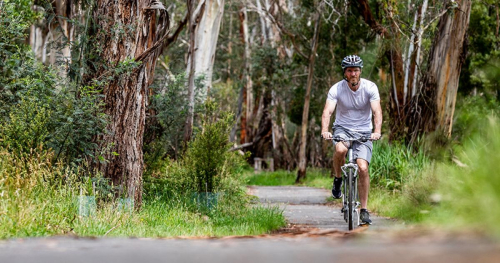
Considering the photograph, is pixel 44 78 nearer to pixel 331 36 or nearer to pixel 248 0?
pixel 331 36

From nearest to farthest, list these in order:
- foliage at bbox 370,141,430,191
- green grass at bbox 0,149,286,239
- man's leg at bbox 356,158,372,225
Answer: green grass at bbox 0,149,286,239 → man's leg at bbox 356,158,372,225 → foliage at bbox 370,141,430,191

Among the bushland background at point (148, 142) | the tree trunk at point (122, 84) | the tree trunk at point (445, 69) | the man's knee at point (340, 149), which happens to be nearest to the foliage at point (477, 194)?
the bushland background at point (148, 142)

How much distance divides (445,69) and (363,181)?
8065mm

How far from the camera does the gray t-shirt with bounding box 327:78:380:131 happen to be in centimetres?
895

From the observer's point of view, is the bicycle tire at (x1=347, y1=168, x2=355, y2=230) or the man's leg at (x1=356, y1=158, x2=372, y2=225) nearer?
the bicycle tire at (x1=347, y1=168, x2=355, y2=230)

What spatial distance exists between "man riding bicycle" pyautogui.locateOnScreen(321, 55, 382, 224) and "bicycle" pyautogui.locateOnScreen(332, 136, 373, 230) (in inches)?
3.1

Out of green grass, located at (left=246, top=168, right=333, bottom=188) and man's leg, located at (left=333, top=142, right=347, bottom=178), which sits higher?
man's leg, located at (left=333, top=142, right=347, bottom=178)

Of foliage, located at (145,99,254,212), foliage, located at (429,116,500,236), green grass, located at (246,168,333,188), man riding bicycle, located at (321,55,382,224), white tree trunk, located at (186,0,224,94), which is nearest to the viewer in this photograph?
foliage, located at (429,116,500,236)

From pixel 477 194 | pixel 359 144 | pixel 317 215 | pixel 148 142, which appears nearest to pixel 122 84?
pixel 359 144

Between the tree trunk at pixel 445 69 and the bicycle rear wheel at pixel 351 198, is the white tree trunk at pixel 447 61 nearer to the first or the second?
the tree trunk at pixel 445 69

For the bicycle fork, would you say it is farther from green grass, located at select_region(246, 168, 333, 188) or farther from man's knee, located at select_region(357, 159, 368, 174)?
green grass, located at select_region(246, 168, 333, 188)

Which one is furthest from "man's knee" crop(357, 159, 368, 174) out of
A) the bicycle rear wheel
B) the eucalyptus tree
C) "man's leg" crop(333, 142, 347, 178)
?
the eucalyptus tree

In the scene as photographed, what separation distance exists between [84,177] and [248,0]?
70.0 ft

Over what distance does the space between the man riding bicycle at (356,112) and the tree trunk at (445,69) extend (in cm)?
746
